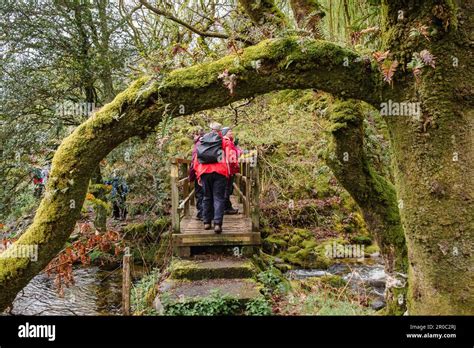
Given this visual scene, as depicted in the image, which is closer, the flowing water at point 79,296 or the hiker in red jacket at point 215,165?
the hiker in red jacket at point 215,165

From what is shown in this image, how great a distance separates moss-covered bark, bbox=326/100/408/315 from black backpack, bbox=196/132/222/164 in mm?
2423

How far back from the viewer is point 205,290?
6020 millimetres

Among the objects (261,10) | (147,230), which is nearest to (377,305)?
(261,10)

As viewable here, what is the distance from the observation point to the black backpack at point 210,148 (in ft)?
21.8

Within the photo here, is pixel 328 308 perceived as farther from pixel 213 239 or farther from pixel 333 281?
pixel 333 281

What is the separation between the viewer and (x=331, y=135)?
4.68 metres

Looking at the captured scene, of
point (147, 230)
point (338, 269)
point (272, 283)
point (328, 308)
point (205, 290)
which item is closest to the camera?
point (328, 308)

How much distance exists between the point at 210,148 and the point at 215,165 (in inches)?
13.0

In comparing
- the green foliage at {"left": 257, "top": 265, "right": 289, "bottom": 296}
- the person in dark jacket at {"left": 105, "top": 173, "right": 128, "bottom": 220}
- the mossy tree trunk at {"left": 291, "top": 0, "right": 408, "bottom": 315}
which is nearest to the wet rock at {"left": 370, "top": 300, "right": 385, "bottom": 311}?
the green foliage at {"left": 257, "top": 265, "right": 289, "bottom": 296}

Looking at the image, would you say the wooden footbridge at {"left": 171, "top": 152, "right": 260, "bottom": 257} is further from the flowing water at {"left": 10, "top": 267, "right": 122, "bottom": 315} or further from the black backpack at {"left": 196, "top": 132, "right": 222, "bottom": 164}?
the flowing water at {"left": 10, "top": 267, "right": 122, "bottom": 315}

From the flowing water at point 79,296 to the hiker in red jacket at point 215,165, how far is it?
9.56 ft

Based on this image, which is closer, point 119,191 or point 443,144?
point 443,144

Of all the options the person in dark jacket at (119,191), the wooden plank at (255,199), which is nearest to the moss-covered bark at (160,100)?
the wooden plank at (255,199)

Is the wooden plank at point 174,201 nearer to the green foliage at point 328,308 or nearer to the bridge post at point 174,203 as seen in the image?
the bridge post at point 174,203
